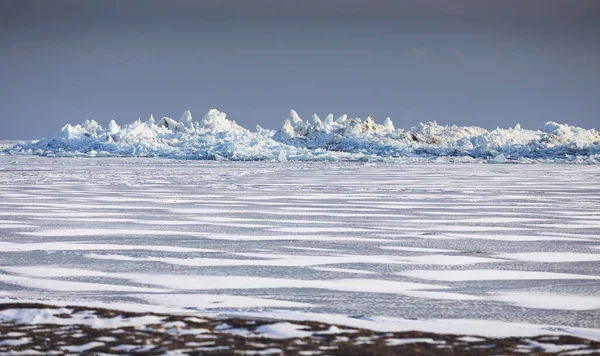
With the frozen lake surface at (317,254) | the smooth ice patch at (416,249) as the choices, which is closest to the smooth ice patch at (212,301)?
the frozen lake surface at (317,254)

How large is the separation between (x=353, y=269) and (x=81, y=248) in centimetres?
229

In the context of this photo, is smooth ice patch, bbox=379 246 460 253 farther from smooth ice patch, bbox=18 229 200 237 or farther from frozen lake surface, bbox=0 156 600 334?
smooth ice patch, bbox=18 229 200 237

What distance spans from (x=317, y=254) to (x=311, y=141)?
46.5 m

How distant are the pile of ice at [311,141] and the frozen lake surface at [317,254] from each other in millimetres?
27348

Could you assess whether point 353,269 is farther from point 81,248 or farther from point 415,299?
point 81,248

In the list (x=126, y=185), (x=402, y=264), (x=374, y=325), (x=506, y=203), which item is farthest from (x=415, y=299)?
(x=126, y=185)

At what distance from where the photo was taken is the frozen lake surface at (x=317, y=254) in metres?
4.79

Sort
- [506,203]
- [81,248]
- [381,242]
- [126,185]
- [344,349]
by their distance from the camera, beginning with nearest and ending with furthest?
[344,349] → [81,248] → [381,242] → [506,203] → [126,185]

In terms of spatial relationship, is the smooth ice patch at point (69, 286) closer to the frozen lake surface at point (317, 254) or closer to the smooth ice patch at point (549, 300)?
the frozen lake surface at point (317, 254)

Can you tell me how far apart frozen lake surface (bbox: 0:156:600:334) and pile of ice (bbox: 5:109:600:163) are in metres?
27.3

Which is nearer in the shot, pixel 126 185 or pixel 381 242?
pixel 381 242

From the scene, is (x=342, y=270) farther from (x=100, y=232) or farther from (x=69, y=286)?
(x=100, y=232)

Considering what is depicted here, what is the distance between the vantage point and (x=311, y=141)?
53.1 metres

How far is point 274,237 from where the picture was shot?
776cm
